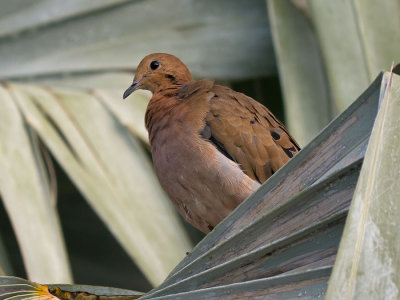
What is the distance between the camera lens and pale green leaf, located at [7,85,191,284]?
3.20 metres

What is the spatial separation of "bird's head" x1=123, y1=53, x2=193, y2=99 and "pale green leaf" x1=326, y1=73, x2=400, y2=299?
2728mm

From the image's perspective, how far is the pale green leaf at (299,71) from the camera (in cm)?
383

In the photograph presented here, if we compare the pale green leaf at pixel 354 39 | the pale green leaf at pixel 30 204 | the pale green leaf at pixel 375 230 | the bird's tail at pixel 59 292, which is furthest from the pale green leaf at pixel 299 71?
the pale green leaf at pixel 375 230

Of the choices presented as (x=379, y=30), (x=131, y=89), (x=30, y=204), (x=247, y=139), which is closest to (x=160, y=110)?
(x=131, y=89)

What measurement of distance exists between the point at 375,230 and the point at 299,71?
301cm

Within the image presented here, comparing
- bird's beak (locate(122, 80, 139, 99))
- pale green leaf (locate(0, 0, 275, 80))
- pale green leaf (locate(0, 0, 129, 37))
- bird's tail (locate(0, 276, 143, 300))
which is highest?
pale green leaf (locate(0, 0, 129, 37))

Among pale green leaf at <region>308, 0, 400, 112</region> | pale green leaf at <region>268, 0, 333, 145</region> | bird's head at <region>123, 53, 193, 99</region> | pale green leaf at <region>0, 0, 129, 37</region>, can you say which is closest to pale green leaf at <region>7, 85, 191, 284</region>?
bird's head at <region>123, 53, 193, 99</region>

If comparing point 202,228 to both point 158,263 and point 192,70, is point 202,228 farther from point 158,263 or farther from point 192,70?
point 192,70

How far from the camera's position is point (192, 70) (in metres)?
4.33

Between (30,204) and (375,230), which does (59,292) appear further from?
(30,204)

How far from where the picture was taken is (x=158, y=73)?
378 cm

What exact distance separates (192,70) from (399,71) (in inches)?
122

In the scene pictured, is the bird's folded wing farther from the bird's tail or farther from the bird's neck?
the bird's tail

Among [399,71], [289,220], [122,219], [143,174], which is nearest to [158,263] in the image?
[122,219]
